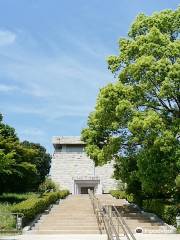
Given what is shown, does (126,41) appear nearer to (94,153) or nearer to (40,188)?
(94,153)

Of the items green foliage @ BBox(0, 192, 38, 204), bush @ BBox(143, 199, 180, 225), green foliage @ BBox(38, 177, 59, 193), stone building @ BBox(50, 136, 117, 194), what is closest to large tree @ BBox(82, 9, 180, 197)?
bush @ BBox(143, 199, 180, 225)

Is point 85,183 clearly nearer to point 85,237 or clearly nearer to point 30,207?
point 30,207

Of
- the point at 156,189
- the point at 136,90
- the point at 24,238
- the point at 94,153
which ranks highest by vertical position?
the point at 136,90

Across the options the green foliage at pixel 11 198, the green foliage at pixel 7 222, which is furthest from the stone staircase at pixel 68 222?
the green foliage at pixel 11 198

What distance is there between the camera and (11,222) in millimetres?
20391

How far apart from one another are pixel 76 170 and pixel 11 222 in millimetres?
33551

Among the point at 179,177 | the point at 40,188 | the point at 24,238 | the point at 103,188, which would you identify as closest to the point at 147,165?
the point at 179,177

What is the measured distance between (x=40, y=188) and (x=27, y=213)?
2649 cm

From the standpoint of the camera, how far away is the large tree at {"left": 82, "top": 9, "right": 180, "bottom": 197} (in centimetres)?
2153

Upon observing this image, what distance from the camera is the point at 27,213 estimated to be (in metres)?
21.1

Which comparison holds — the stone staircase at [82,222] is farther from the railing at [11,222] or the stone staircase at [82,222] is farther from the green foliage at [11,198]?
the green foliage at [11,198]

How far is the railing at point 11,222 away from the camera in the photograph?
19.7m

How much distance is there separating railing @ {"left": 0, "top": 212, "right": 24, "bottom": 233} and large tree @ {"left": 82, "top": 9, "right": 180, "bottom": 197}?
522cm

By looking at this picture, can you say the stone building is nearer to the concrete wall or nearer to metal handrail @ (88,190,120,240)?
the concrete wall
